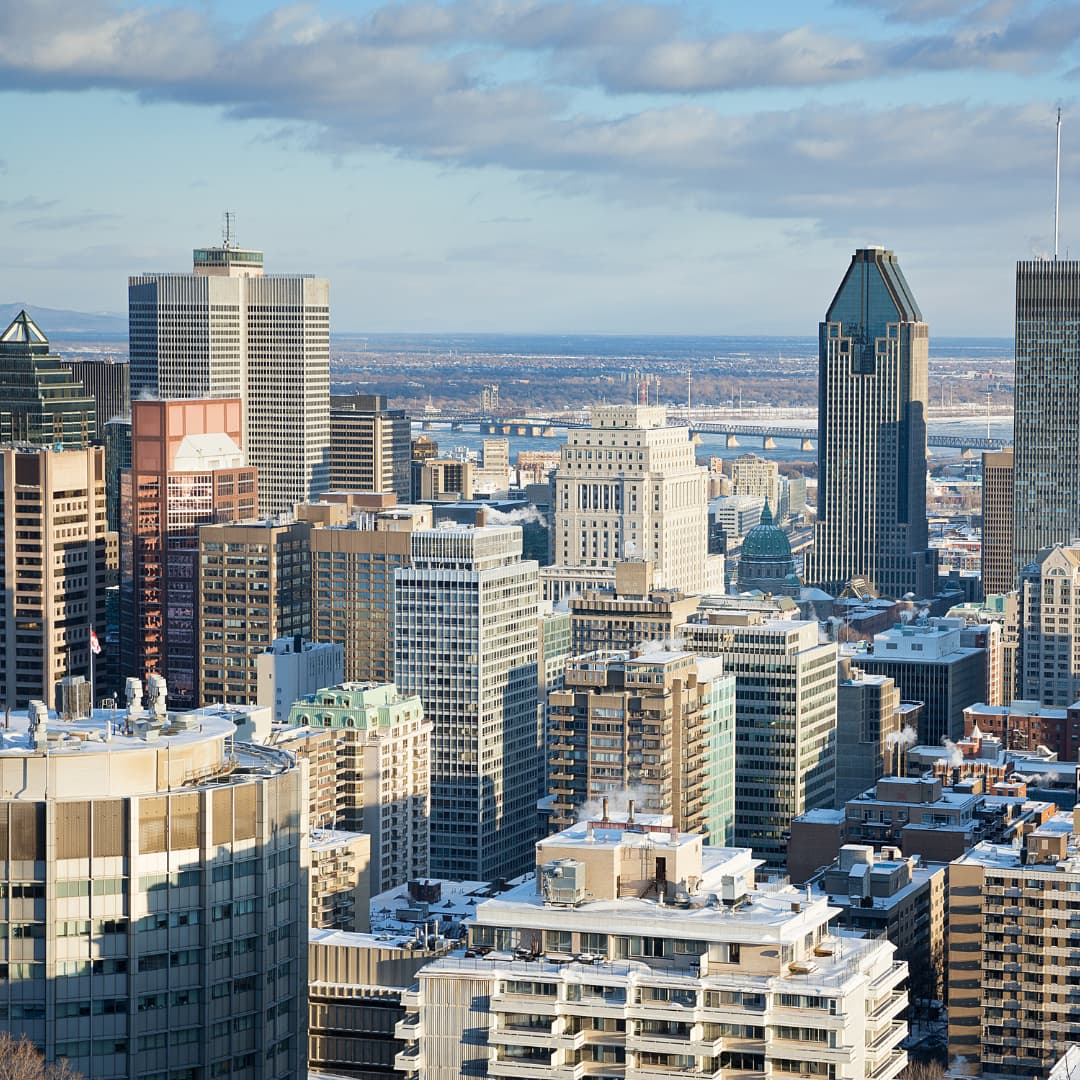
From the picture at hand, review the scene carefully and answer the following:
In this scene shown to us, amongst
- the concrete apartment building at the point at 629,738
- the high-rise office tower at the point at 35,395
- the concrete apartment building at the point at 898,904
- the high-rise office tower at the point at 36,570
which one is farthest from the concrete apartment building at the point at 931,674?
the concrete apartment building at the point at 898,904

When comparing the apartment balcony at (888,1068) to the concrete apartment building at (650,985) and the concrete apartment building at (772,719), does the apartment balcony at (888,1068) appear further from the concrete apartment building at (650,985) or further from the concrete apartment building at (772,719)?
the concrete apartment building at (772,719)

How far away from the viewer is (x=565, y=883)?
65750 millimetres

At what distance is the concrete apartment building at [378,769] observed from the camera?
136400mm

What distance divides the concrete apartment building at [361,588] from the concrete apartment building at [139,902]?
99436 millimetres

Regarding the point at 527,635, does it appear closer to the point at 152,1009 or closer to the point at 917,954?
the point at 917,954

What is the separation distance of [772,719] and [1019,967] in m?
40.7

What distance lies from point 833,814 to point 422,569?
30827 millimetres

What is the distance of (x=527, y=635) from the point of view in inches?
6230

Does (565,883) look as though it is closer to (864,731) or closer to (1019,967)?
(1019,967)

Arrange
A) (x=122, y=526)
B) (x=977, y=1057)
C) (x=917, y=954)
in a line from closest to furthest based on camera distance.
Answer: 1. (x=977, y=1057)
2. (x=917, y=954)
3. (x=122, y=526)

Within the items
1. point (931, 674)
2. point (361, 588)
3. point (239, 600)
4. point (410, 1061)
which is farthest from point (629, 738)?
point (410, 1061)

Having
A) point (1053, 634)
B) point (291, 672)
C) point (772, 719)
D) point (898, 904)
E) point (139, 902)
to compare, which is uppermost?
point (139, 902)

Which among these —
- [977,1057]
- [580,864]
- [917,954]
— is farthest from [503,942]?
[917,954]

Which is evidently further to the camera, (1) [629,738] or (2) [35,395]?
(2) [35,395]
